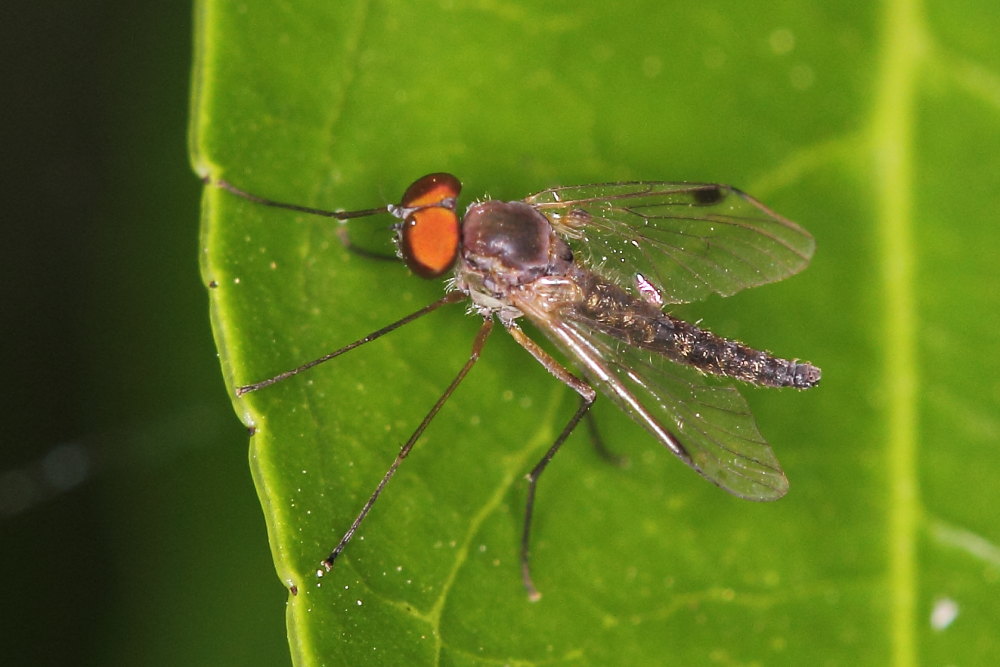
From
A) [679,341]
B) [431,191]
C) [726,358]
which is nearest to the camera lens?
[431,191]

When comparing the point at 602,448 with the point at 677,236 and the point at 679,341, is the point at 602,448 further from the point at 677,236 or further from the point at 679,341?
the point at 677,236

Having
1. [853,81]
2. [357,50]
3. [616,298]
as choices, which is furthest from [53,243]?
[853,81]

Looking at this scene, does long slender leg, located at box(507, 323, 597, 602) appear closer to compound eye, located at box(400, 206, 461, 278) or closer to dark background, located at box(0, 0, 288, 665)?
compound eye, located at box(400, 206, 461, 278)

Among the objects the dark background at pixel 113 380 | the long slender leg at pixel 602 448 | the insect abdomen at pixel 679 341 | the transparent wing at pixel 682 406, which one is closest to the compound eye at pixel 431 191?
the transparent wing at pixel 682 406

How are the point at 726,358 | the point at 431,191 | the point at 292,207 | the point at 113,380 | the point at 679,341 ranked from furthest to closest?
the point at 113,380 < the point at 679,341 < the point at 726,358 < the point at 431,191 < the point at 292,207

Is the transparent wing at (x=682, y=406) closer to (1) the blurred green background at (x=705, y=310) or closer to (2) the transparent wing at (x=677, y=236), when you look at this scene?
(1) the blurred green background at (x=705, y=310)

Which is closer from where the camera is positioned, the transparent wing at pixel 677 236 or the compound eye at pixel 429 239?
the compound eye at pixel 429 239

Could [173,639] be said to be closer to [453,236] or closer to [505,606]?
[505,606]

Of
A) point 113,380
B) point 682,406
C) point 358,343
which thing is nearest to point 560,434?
point 682,406
